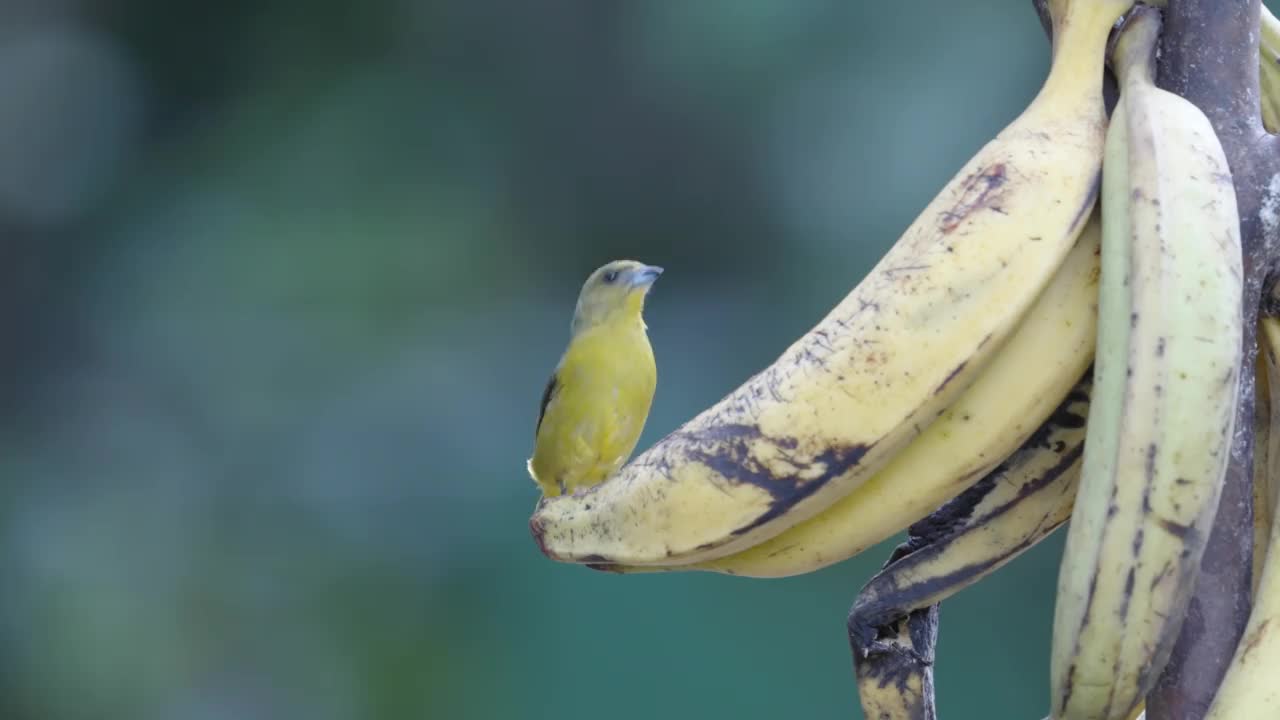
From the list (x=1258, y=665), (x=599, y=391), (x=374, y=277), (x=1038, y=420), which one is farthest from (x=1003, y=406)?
(x=374, y=277)

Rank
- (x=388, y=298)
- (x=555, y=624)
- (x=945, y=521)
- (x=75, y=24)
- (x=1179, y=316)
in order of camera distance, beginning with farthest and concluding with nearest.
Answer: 1. (x=75, y=24)
2. (x=388, y=298)
3. (x=555, y=624)
4. (x=945, y=521)
5. (x=1179, y=316)

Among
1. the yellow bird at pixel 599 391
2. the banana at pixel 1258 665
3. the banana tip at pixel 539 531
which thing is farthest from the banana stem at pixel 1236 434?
the yellow bird at pixel 599 391

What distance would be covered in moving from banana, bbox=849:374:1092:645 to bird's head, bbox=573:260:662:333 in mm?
617

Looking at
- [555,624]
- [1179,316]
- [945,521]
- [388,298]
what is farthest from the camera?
[388,298]

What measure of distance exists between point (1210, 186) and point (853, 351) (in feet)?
0.46

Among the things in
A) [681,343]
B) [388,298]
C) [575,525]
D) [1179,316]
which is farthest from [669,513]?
[388,298]

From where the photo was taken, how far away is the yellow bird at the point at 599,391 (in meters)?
1.08

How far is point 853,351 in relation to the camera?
0.50 meters

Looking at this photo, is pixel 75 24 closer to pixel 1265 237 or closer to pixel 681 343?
pixel 681 343

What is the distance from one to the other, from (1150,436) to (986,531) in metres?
0.12

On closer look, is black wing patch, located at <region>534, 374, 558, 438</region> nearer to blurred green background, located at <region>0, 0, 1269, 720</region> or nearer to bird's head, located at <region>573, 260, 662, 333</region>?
bird's head, located at <region>573, 260, 662, 333</region>

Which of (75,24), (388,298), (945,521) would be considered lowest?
(945,521)

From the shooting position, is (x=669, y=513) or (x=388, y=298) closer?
(x=669, y=513)

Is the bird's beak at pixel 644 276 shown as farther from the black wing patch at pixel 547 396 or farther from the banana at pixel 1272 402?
the banana at pixel 1272 402
